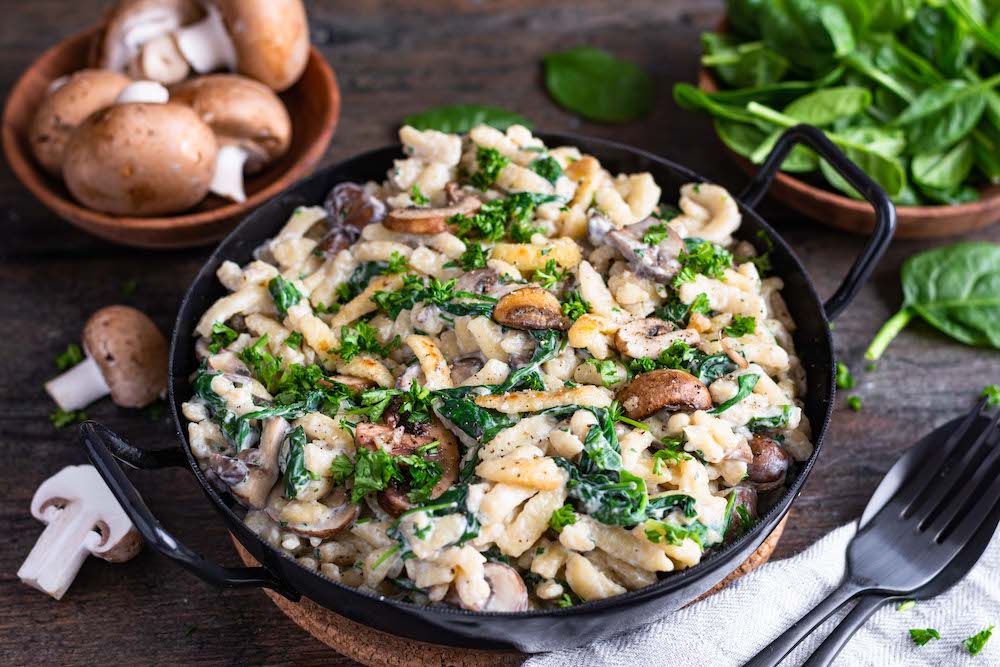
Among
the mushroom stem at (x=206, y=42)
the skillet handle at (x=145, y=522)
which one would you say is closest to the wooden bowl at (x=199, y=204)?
the mushroom stem at (x=206, y=42)

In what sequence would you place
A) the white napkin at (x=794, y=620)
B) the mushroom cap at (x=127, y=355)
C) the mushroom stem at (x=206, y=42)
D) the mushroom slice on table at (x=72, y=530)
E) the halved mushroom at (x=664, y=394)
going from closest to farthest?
the halved mushroom at (x=664, y=394) → the white napkin at (x=794, y=620) → the mushroom slice on table at (x=72, y=530) → the mushroom cap at (x=127, y=355) → the mushroom stem at (x=206, y=42)

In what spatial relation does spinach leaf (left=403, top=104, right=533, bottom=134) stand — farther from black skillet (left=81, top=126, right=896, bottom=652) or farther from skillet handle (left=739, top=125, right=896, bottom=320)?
skillet handle (left=739, top=125, right=896, bottom=320)

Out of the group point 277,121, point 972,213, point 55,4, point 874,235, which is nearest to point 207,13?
point 277,121

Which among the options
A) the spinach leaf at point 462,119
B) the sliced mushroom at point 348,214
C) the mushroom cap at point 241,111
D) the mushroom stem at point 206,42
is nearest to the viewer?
the sliced mushroom at point 348,214

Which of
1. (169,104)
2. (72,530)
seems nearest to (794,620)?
(72,530)

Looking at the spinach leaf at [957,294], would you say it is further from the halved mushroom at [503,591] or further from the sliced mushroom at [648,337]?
the halved mushroom at [503,591]

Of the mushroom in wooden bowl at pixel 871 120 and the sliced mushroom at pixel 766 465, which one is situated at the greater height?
the mushroom in wooden bowl at pixel 871 120
